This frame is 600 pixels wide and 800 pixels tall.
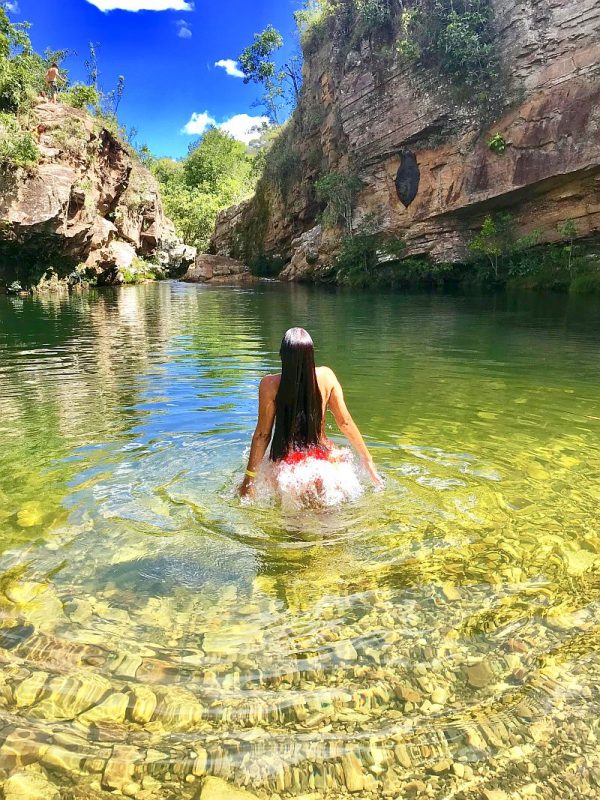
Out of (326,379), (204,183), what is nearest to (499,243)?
(326,379)

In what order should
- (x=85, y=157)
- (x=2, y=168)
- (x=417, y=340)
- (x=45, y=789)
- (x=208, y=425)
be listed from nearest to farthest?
(x=45, y=789) < (x=208, y=425) < (x=417, y=340) < (x=2, y=168) < (x=85, y=157)

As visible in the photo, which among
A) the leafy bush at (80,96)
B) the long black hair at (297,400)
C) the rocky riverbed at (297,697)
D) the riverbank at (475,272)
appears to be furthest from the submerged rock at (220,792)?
the leafy bush at (80,96)

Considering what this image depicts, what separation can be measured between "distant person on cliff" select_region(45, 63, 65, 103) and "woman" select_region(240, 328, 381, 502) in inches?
1366

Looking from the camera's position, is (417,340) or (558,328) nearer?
(417,340)

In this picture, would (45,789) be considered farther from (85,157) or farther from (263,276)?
(263,276)

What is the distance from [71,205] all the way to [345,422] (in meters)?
28.9

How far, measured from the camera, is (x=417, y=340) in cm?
1294

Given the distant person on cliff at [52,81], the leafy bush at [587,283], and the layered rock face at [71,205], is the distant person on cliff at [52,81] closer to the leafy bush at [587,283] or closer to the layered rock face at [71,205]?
the layered rock face at [71,205]

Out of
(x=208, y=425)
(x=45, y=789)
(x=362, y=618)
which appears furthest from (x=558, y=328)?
(x=45, y=789)

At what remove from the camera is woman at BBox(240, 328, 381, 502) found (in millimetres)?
3807

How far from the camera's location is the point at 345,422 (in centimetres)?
416

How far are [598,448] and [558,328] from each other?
934 centimetres

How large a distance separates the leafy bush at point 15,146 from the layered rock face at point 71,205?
0.45 meters

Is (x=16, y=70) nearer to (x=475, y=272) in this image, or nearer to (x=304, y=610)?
(x=475, y=272)
